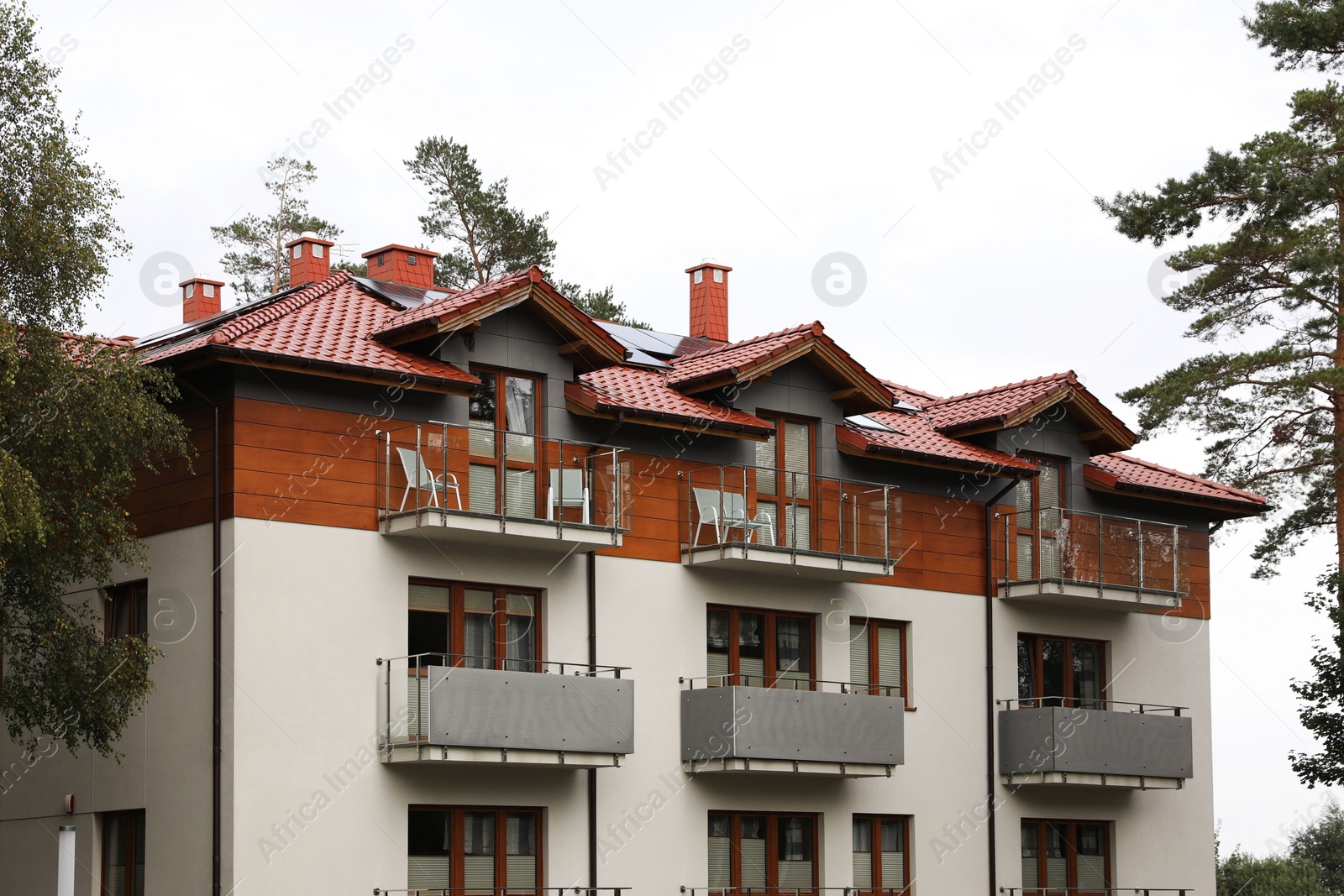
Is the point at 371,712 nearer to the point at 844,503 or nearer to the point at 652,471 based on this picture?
the point at 652,471

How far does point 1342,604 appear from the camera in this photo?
92.3ft

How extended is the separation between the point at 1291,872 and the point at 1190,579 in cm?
4644

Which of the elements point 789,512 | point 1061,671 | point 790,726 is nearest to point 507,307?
point 789,512

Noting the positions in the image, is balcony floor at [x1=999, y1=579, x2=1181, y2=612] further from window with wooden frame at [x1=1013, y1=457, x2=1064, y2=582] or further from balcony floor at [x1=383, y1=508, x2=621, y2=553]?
balcony floor at [x1=383, y1=508, x2=621, y2=553]

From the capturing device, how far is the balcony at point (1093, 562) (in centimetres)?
2559

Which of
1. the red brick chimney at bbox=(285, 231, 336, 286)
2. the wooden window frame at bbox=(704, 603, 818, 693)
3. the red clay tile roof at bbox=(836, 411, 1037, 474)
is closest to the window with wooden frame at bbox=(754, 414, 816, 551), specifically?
the red clay tile roof at bbox=(836, 411, 1037, 474)

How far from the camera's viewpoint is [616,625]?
2208 centimetres

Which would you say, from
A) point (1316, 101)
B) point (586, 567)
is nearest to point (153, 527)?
point (586, 567)

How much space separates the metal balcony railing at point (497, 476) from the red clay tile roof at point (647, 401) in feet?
2.20

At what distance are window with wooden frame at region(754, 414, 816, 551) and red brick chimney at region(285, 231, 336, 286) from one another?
22.7 ft

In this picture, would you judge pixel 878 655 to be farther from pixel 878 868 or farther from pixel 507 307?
pixel 507 307

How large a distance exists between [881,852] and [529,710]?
6.72 meters

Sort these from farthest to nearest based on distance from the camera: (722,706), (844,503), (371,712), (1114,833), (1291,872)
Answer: (1291,872) < (1114,833) < (844,503) < (722,706) < (371,712)

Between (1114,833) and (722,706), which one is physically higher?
(722,706)
